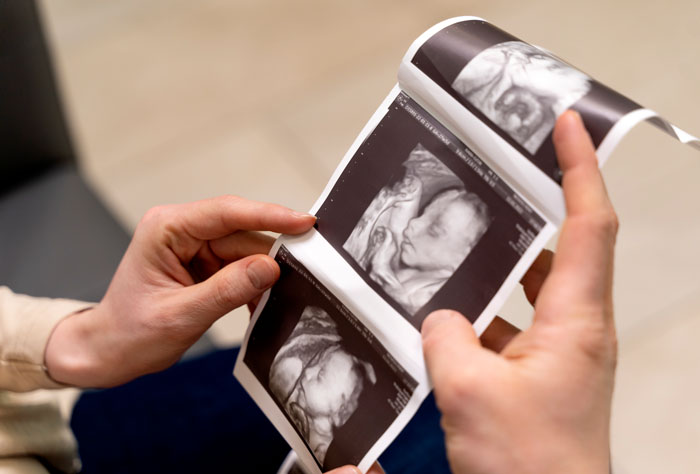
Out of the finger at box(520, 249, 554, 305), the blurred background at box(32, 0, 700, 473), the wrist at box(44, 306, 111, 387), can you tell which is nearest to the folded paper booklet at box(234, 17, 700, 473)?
the finger at box(520, 249, 554, 305)

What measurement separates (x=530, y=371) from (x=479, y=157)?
225 millimetres

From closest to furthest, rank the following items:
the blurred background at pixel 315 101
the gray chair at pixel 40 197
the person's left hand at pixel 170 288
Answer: the person's left hand at pixel 170 288 → the gray chair at pixel 40 197 → the blurred background at pixel 315 101

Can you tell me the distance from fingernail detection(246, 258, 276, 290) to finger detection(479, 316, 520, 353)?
237 mm

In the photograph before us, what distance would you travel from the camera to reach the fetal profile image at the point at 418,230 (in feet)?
2.26

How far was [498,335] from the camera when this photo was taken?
74 cm

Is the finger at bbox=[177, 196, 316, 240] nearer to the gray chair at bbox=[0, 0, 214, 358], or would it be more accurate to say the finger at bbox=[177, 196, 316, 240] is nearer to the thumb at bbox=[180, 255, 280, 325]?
the thumb at bbox=[180, 255, 280, 325]

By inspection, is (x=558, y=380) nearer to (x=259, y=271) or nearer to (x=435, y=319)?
(x=435, y=319)

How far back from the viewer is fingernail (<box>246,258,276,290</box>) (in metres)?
0.75

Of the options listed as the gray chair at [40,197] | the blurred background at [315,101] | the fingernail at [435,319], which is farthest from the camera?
the blurred background at [315,101]

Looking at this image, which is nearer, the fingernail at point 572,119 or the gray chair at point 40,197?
the fingernail at point 572,119

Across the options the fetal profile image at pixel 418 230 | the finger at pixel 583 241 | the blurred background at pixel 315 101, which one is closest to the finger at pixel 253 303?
the fetal profile image at pixel 418 230

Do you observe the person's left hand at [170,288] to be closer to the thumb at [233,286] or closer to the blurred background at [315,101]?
the thumb at [233,286]

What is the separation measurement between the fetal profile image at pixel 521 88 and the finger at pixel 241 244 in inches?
11.3

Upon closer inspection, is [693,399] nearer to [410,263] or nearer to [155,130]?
[410,263]
